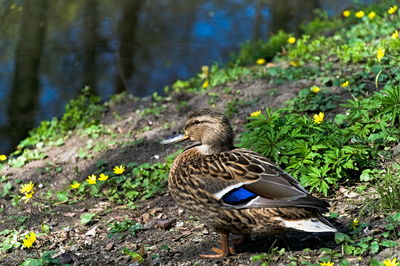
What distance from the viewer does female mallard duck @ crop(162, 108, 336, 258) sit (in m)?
3.93

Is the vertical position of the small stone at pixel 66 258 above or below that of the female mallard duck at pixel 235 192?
below

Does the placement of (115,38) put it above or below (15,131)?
above

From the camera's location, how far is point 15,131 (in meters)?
8.69

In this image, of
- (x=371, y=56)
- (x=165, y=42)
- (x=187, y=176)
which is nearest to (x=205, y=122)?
(x=187, y=176)

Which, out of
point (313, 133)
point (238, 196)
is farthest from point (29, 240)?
point (313, 133)

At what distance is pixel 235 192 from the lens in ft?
13.4

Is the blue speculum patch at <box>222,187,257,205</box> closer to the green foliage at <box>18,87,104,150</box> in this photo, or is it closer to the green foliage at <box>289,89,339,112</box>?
the green foliage at <box>289,89,339,112</box>

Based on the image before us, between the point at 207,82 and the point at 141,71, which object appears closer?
the point at 207,82

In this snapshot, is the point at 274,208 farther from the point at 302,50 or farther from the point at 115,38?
the point at 115,38

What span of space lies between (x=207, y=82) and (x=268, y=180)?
4.02 meters

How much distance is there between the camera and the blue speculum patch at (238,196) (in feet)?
13.3

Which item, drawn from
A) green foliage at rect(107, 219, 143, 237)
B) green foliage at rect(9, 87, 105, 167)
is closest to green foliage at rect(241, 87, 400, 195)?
green foliage at rect(107, 219, 143, 237)

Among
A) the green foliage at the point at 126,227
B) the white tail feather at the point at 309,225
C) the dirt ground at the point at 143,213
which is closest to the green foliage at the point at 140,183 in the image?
the dirt ground at the point at 143,213

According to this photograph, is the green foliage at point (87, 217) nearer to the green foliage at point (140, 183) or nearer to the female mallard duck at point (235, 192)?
the green foliage at point (140, 183)
